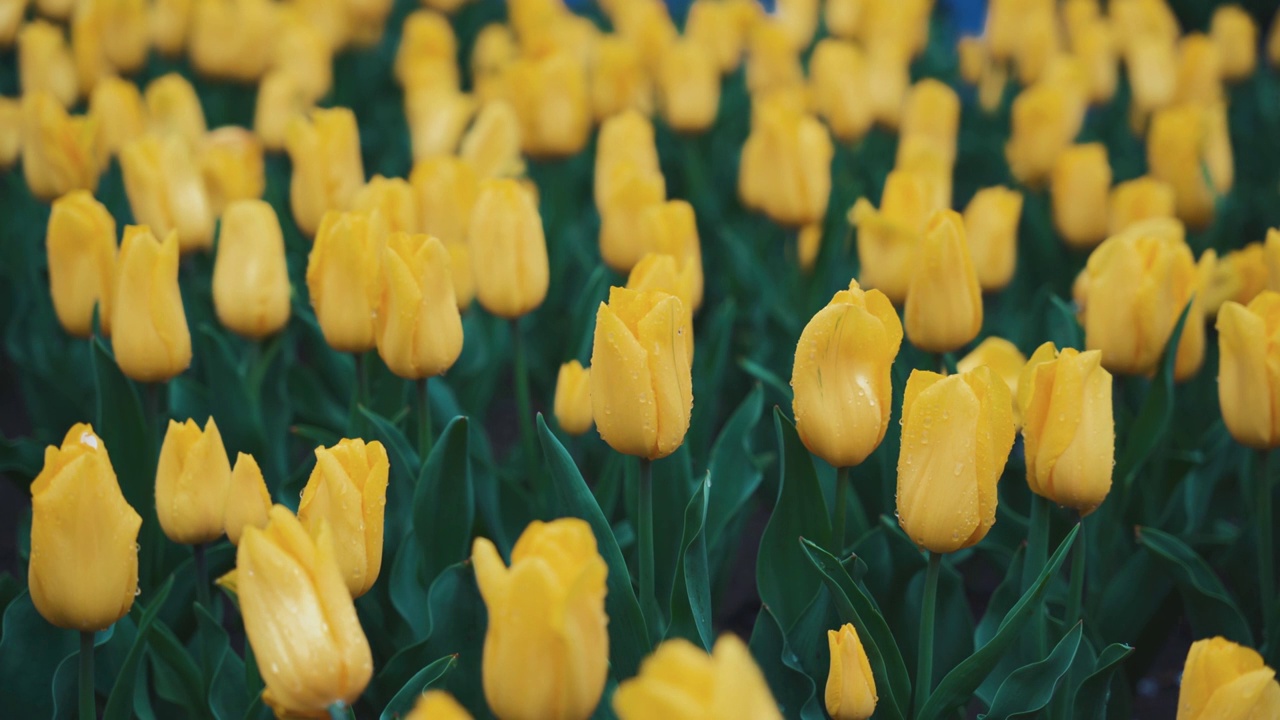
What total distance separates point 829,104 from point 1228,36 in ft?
5.05

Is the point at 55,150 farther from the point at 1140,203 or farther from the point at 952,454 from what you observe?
the point at 1140,203

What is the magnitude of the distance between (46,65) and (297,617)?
2.70 metres

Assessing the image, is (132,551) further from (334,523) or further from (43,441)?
(43,441)

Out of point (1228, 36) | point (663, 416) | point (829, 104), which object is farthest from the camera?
point (1228, 36)

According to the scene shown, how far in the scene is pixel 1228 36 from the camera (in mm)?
4043

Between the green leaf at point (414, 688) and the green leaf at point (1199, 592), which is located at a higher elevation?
the green leaf at point (414, 688)

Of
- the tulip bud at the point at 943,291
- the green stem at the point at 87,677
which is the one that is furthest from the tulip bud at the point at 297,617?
the tulip bud at the point at 943,291

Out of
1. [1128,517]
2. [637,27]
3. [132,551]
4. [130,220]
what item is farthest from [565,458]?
[637,27]

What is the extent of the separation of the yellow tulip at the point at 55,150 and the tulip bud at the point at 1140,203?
2.10 m

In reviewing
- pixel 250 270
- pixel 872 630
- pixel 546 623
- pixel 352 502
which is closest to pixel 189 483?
pixel 352 502

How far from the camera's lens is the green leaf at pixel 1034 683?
1511mm

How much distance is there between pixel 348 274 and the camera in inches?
72.0

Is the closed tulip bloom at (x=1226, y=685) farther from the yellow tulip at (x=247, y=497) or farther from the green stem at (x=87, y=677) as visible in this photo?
the green stem at (x=87, y=677)

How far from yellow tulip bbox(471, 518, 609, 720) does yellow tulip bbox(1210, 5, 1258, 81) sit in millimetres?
3654
